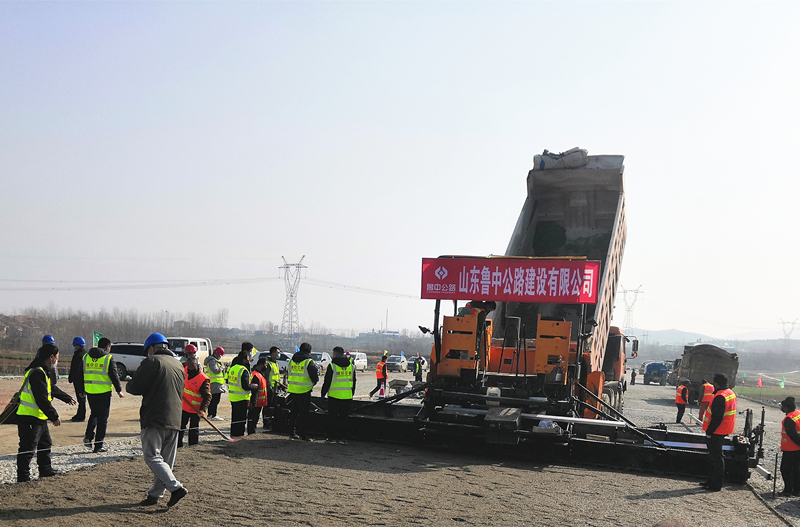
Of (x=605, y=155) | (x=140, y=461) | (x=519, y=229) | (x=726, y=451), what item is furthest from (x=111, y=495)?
(x=605, y=155)

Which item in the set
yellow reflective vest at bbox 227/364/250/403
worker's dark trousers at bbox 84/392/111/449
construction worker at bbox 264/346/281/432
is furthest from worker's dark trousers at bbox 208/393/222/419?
worker's dark trousers at bbox 84/392/111/449

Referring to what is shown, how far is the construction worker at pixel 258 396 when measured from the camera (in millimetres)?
11746

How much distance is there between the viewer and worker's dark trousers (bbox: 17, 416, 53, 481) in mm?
7238

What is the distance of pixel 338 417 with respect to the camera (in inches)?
441

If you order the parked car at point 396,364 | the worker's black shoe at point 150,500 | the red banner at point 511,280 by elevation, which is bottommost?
the parked car at point 396,364

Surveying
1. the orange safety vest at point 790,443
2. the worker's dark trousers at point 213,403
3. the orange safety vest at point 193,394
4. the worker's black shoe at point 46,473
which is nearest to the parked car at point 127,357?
the worker's dark trousers at point 213,403

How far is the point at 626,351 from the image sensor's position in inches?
752

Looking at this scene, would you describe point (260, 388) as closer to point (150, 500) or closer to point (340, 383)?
point (340, 383)

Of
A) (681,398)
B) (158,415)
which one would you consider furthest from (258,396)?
(681,398)

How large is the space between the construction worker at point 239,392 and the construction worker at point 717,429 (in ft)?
22.7

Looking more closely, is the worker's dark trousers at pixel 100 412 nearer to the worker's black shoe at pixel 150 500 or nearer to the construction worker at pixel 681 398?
the worker's black shoe at pixel 150 500

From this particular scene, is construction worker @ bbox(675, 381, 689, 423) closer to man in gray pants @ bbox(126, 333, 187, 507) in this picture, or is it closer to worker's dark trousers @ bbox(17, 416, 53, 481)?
man in gray pants @ bbox(126, 333, 187, 507)

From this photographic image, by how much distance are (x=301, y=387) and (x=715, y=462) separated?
243 inches

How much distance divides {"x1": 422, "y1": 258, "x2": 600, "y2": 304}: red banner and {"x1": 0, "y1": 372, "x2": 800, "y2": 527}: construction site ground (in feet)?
7.81
